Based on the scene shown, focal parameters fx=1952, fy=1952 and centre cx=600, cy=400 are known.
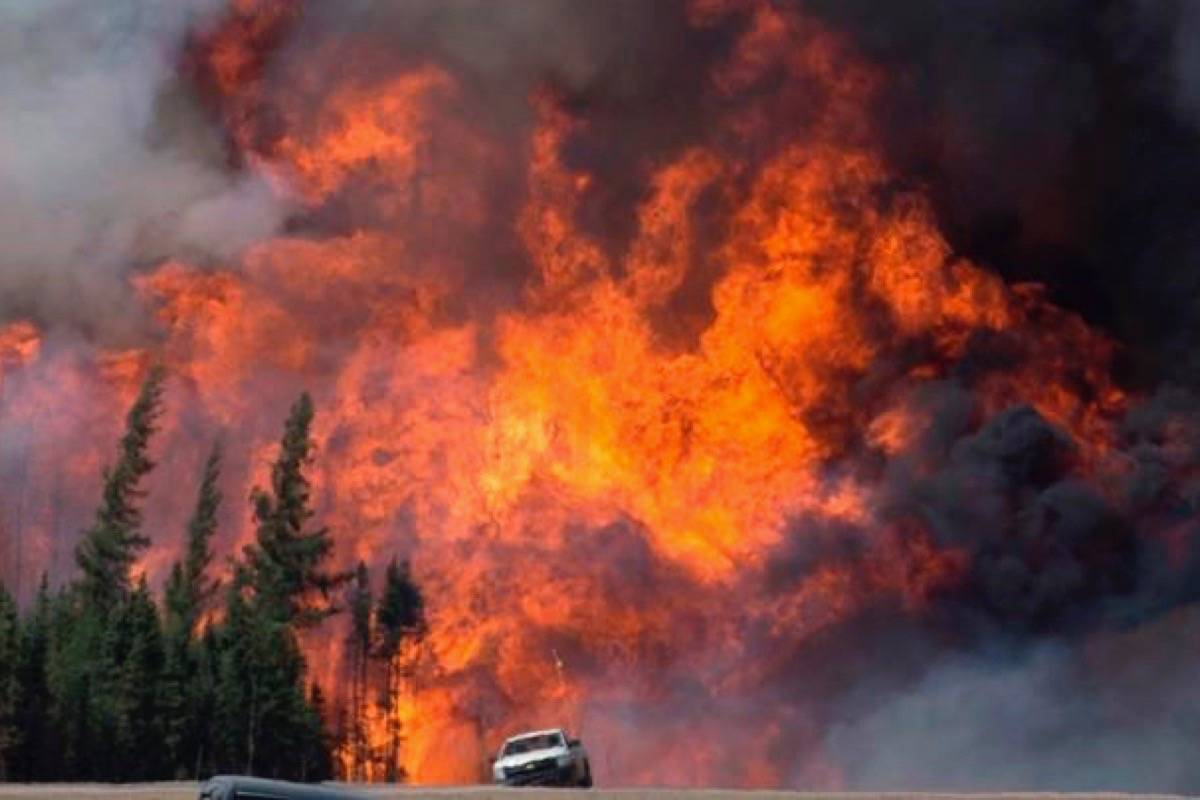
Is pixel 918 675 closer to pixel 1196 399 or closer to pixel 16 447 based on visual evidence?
pixel 1196 399

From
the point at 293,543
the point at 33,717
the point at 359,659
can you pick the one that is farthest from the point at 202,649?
the point at 359,659

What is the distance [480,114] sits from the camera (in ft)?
375

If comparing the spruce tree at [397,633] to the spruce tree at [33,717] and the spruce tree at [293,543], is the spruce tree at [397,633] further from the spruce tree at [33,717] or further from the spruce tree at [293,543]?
the spruce tree at [33,717]

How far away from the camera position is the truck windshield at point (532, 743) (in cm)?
7038

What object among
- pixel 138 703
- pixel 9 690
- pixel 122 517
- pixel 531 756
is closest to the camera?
pixel 531 756

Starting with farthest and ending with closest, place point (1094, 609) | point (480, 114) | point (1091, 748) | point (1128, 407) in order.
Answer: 1. point (480, 114)
2. point (1128, 407)
3. point (1094, 609)
4. point (1091, 748)

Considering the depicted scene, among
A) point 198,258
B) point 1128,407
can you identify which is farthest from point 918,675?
point 198,258

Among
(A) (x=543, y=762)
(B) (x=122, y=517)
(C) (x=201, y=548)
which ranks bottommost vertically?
(A) (x=543, y=762)

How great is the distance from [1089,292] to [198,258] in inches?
2028

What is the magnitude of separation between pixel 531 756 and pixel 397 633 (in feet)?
112

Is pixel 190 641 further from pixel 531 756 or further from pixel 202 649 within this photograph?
pixel 531 756

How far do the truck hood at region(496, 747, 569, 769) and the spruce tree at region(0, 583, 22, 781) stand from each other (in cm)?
2276

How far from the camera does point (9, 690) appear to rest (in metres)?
83.0

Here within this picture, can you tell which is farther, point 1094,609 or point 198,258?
point 198,258
